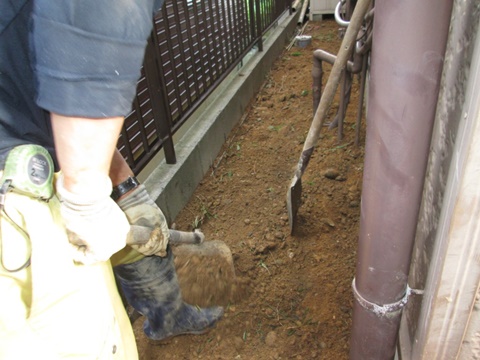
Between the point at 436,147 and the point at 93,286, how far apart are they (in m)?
1.08

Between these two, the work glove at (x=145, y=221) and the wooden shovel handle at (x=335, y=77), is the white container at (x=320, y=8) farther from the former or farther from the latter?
the work glove at (x=145, y=221)

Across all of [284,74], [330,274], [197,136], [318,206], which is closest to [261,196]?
[318,206]

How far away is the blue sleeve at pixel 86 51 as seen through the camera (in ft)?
2.77

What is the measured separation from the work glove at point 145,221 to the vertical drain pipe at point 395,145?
812 mm

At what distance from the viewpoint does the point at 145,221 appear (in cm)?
174

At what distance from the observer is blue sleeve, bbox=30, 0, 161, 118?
843 mm

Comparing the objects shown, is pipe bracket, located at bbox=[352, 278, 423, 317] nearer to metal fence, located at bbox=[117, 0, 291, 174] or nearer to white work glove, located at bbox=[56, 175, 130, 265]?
white work glove, located at bbox=[56, 175, 130, 265]

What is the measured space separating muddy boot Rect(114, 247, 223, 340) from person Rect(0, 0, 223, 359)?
536mm

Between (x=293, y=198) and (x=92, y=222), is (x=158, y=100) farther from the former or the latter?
(x=92, y=222)

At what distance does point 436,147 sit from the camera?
1.21 metres

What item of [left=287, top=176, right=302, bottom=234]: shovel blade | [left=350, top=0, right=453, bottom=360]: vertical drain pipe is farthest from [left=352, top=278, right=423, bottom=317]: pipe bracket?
[left=287, top=176, right=302, bottom=234]: shovel blade

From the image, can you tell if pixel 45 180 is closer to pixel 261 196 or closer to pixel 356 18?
pixel 356 18

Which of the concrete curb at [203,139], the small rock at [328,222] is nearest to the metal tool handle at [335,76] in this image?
the small rock at [328,222]

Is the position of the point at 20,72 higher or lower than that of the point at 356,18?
higher
